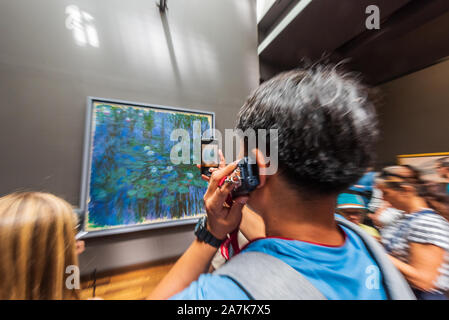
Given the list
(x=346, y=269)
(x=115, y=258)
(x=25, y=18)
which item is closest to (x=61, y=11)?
(x=25, y=18)

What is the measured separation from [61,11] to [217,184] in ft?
4.25

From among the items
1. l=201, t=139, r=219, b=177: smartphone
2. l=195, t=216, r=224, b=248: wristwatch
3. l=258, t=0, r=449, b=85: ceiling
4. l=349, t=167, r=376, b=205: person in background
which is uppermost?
l=258, t=0, r=449, b=85: ceiling

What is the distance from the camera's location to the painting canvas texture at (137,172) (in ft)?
2.75

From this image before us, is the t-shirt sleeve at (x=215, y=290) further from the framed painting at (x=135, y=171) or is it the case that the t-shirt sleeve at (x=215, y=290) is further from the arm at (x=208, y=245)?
the framed painting at (x=135, y=171)

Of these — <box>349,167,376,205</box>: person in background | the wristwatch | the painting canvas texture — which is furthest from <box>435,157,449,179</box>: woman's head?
the painting canvas texture

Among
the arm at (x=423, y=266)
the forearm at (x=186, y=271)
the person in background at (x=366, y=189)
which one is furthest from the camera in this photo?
the person in background at (x=366, y=189)

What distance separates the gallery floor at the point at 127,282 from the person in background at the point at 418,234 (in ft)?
3.69

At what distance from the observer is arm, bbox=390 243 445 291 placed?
573mm

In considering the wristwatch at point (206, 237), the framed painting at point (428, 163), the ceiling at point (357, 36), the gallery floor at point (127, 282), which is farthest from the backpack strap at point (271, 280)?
the ceiling at point (357, 36)

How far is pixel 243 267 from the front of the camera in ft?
0.97

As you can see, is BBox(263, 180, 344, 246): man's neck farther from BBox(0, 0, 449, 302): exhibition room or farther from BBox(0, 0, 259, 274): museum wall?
BBox(0, 0, 259, 274): museum wall
